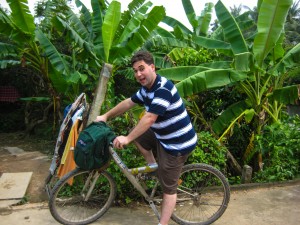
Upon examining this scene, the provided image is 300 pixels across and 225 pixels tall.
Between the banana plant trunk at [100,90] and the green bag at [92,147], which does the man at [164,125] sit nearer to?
the green bag at [92,147]

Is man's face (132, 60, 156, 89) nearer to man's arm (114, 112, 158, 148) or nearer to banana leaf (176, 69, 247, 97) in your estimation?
man's arm (114, 112, 158, 148)

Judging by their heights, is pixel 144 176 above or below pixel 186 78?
below

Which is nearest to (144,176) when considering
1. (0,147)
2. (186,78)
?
(186,78)

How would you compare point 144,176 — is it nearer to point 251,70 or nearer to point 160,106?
point 160,106

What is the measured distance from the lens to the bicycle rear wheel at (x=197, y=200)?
12.0 ft

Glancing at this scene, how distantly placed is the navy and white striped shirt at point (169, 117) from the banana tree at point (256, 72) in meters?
1.96

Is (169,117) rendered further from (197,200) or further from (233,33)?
(233,33)

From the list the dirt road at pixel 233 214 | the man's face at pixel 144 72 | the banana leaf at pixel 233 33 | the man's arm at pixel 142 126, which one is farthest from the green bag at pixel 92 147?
the banana leaf at pixel 233 33

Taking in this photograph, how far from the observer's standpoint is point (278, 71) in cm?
550

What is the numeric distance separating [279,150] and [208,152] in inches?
55.7

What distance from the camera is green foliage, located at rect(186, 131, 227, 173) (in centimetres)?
458

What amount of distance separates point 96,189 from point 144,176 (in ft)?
2.29

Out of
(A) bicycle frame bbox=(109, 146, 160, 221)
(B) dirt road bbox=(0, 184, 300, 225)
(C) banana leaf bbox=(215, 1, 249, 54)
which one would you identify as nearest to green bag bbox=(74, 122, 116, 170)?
(A) bicycle frame bbox=(109, 146, 160, 221)

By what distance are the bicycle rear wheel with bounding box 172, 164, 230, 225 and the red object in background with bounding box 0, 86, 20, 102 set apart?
8673 mm
